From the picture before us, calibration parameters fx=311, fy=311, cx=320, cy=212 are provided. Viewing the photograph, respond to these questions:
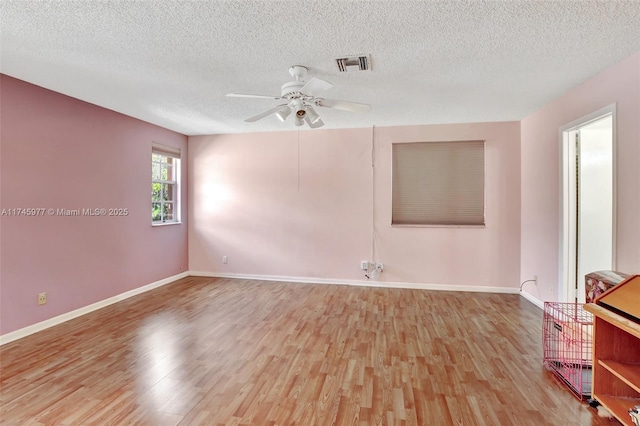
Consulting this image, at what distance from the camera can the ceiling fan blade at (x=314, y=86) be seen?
91.2 inches

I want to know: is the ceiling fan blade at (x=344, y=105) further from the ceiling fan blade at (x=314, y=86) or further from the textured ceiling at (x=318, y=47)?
the textured ceiling at (x=318, y=47)

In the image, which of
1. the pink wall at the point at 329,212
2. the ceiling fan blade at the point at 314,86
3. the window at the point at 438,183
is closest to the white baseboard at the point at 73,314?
the pink wall at the point at 329,212

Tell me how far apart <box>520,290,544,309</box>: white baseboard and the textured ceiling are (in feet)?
8.18

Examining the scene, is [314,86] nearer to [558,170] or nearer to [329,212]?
[329,212]

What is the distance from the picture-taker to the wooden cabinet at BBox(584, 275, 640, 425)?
5.99 feet

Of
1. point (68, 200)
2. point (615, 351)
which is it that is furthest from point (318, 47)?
point (68, 200)

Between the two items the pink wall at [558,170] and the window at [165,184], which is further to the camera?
the window at [165,184]

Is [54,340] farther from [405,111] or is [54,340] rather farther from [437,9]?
[405,111]

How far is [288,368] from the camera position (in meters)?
2.50

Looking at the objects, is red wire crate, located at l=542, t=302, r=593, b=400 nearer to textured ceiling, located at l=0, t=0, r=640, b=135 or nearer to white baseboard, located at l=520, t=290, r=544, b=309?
white baseboard, located at l=520, t=290, r=544, b=309

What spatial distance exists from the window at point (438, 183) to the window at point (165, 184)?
373 centimetres

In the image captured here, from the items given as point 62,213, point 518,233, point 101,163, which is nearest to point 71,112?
point 101,163

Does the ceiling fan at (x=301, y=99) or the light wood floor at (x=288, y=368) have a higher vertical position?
the ceiling fan at (x=301, y=99)

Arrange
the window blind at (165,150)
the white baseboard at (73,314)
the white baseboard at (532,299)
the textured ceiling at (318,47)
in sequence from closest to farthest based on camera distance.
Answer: the textured ceiling at (318,47), the white baseboard at (73,314), the white baseboard at (532,299), the window blind at (165,150)
